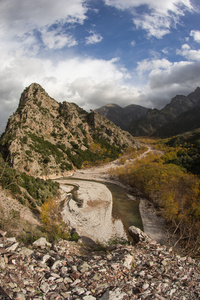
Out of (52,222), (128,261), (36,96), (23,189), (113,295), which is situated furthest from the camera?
(36,96)

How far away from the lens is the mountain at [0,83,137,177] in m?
66.4

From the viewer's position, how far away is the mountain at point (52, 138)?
66.4 meters

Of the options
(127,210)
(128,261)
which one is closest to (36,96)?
(127,210)

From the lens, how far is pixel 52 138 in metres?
99.4

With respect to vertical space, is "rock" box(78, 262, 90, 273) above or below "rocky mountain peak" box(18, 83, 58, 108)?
below

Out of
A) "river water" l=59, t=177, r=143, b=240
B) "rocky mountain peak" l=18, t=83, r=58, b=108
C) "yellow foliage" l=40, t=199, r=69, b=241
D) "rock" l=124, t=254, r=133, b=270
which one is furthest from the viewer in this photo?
"rocky mountain peak" l=18, t=83, r=58, b=108

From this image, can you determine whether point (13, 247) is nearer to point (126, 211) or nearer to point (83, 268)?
point (83, 268)

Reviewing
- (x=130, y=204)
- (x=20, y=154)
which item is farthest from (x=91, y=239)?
(x=20, y=154)

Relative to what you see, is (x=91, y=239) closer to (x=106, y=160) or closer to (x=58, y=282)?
(x=58, y=282)

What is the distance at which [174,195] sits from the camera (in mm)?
32719

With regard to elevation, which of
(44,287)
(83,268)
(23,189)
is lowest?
(83,268)

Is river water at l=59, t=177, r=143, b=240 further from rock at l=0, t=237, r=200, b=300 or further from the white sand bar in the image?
rock at l=0, t=237, r=200, b=300

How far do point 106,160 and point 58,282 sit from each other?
100188mm

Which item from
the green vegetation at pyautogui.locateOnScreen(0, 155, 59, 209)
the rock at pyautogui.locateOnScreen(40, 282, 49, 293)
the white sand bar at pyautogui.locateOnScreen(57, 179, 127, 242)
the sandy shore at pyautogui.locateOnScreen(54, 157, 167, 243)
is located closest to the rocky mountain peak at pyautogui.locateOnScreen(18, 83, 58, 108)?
the green vegetation at pyautogui.locateOnScreen(0, 155, 59, 209)
